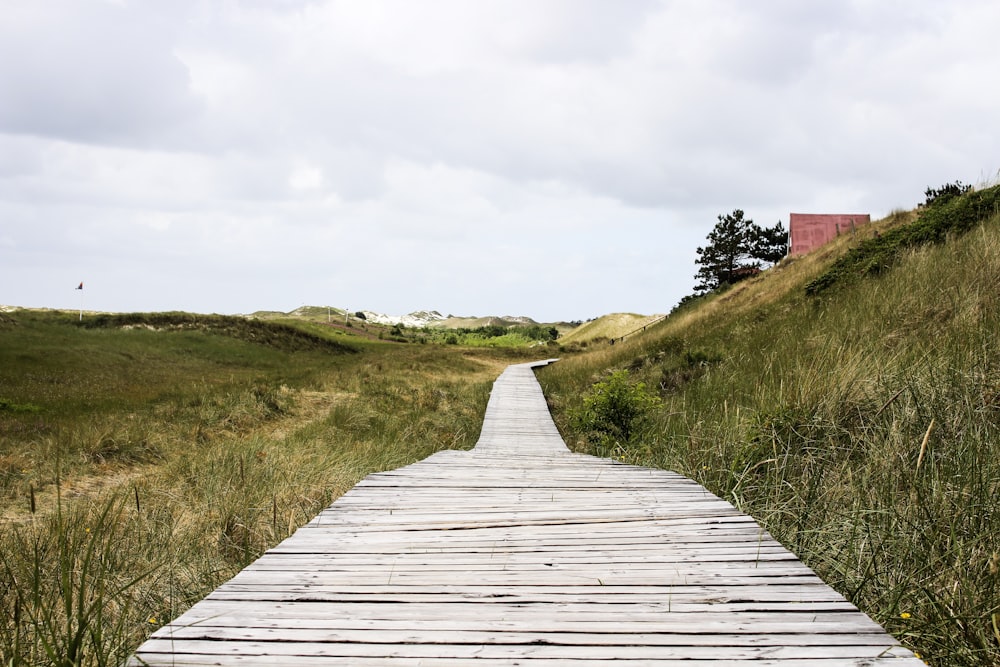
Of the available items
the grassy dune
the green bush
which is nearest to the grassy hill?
the green bush

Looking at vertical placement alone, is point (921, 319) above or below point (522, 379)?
above

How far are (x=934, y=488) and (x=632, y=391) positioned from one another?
416 centimetres

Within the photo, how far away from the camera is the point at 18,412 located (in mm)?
10820

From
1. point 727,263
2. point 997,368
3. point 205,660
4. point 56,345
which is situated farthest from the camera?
point 727,263

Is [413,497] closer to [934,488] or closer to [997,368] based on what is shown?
[934,488]

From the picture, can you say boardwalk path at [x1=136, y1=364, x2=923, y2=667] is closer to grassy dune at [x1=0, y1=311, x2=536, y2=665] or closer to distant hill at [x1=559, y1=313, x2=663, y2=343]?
grassy dune at [x1=0, y1=311, x2=536, y2=665]

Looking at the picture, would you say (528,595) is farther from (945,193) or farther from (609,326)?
(609,326)

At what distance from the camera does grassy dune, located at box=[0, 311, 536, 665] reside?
2.54 meters

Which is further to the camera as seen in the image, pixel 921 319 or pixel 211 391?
pixel 211 391

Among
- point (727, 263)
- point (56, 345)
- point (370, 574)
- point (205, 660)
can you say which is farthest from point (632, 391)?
point (727, 263)

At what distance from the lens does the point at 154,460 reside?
27.4ft

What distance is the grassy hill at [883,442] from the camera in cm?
229

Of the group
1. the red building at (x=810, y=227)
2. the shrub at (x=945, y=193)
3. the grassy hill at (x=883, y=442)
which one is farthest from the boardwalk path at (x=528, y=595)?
Result: the red building at (x=810, y=227)

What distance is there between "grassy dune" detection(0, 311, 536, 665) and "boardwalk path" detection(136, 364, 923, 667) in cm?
46
